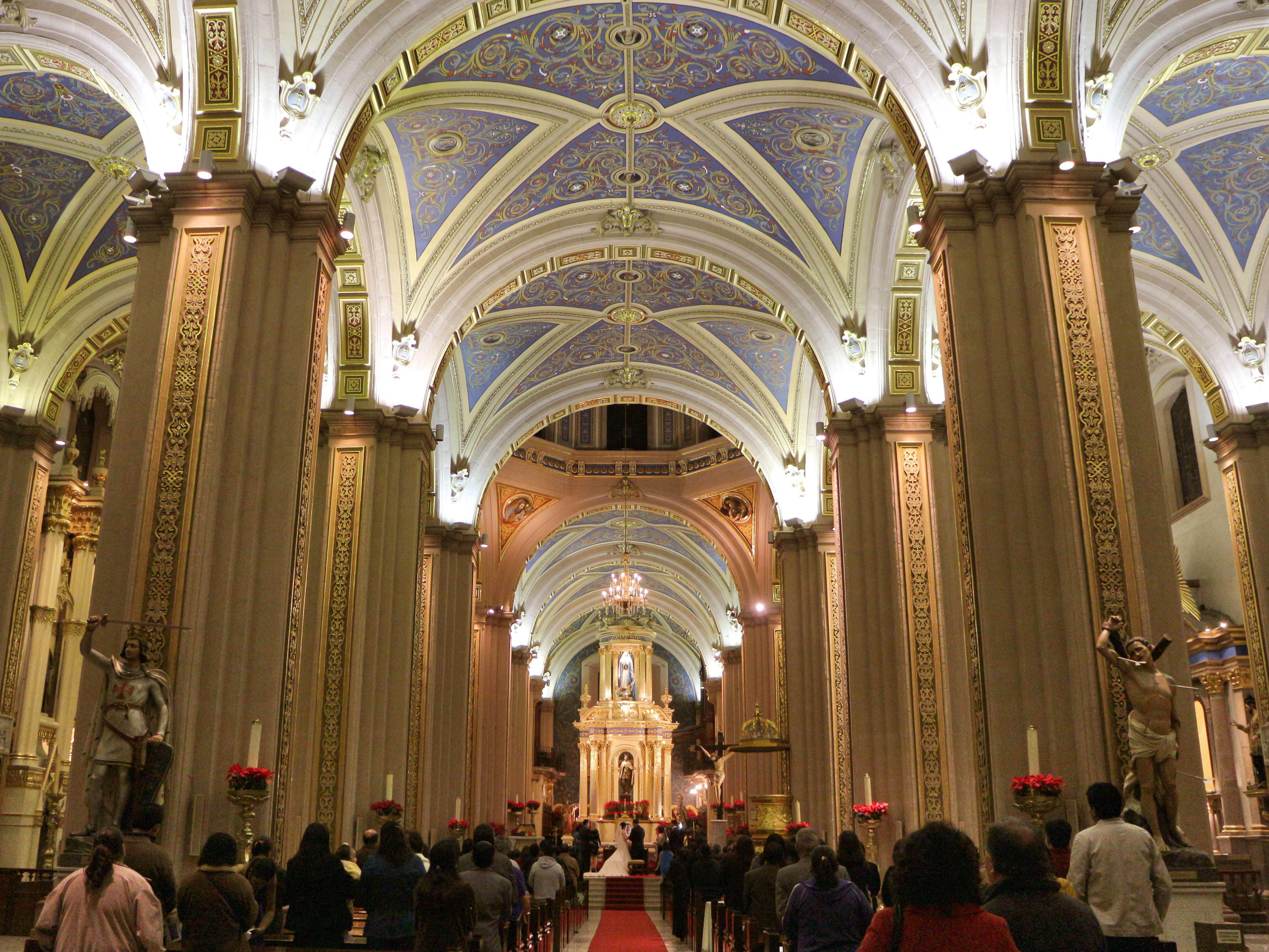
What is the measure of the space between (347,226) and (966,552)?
6.74 m

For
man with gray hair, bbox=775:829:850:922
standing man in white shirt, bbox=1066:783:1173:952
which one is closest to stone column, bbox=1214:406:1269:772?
man with gray hair, bbox=775:829:850:922

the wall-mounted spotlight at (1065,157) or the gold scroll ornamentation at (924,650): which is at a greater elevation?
the wall-mounted spotlight at (1065,157)

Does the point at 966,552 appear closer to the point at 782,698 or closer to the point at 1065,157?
the point at 1065,157

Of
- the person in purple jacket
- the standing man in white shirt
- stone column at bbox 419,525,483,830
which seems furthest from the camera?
stone column at bbox 419,525,483,830

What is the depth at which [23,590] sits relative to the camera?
14.1m

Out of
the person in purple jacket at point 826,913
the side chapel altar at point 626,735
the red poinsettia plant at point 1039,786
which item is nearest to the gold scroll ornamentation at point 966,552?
the red poinsettia plant at point 1039,786

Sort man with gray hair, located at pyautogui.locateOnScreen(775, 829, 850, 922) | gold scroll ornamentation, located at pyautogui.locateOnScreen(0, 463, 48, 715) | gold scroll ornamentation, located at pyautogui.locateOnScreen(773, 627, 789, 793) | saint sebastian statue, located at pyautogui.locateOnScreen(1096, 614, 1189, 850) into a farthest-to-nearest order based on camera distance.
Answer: gold scroll ornamentation, located at pyautogui.locateOnScreen(773, 627, 789, 793)
gold scroll ornamentation, located at pyautogui.locateOnScreen(0, 463, 48, 715)
saint sebastian statue, located at pyautogui.locateOnScreen(1096, 614, 1189, 850)
man with gray hair, located at pyautogui.locateOnScreen(775, 829, 850, 922)

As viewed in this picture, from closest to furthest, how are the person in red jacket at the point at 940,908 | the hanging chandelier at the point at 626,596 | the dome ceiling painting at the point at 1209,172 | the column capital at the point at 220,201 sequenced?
the person in red jacket at the point at 940,908
the column capital at the point at 220,201
the dome ceiling painting at the point at 1209,172
the hanging chandelier at the point at 626,596

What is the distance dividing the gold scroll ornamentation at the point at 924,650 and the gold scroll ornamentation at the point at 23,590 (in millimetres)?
10596

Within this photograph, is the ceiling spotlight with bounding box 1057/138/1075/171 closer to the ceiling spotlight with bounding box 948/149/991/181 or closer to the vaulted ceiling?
the ceiling spotlight with bounding box 948/149/991/181

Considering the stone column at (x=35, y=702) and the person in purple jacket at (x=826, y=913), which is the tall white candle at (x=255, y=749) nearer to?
the person in purple jacket at (x=826, y=913)

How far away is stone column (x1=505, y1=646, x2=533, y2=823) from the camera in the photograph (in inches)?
1227

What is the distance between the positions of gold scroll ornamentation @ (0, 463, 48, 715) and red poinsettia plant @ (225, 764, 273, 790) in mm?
7466

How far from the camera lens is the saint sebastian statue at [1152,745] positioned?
690 cm
